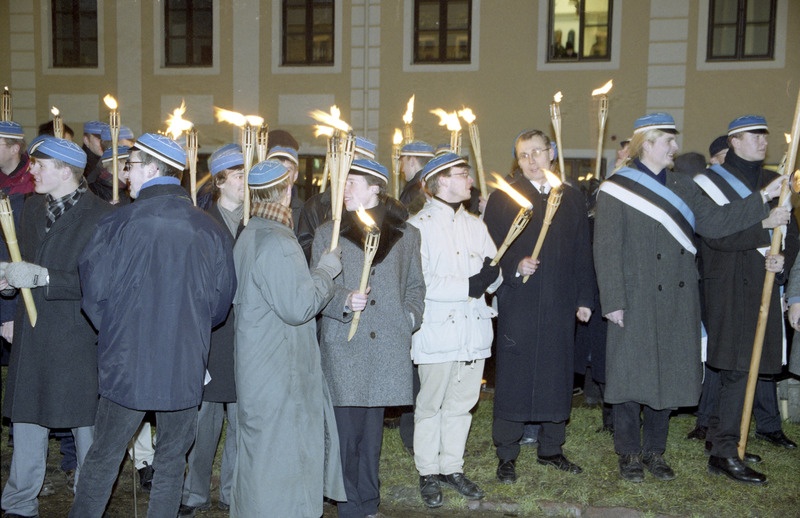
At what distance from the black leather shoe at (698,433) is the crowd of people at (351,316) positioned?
0.06ft

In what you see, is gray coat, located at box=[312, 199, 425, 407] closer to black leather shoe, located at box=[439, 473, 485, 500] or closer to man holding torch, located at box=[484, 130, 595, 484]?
black leather shoe, located at box=[439, 473, 485, 500]

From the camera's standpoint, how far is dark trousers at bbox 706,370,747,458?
6199 mm

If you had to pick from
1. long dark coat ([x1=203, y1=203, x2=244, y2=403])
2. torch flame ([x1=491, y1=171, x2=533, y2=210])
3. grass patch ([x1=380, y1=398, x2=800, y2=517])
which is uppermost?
torch flame ([x1=491, y1=171, x2=533, y2=210])

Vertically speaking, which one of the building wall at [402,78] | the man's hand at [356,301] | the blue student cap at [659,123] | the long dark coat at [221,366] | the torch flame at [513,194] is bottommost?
the long dark coat at [221,366]

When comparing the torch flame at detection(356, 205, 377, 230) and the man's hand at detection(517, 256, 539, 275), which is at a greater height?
the torch flame at detection(356, 205, 377, 230)

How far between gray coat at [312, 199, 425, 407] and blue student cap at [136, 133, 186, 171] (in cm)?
99

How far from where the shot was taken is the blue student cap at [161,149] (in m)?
4.67

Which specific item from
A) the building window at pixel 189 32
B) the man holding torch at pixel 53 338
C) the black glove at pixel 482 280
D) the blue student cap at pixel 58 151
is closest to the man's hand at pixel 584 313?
the black glove at pixel 482 280

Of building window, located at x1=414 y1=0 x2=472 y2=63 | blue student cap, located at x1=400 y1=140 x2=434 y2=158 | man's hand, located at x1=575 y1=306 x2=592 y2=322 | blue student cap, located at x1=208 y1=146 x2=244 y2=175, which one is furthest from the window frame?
man's hand, located at x1=575 y1=306 x2=592 y2=322

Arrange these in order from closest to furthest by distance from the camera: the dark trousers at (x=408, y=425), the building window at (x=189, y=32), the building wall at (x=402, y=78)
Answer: the dark trousers at (x=408, y=425)
the building wall at (x=402, y=78)
the building window at (x=189, y=32)

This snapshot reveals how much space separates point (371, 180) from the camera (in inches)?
209

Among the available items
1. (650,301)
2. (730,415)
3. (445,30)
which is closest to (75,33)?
(445,30)

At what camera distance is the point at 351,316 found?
527cm

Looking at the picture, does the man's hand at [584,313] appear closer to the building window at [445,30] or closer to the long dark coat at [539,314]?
the long dark coat at [539,314]
